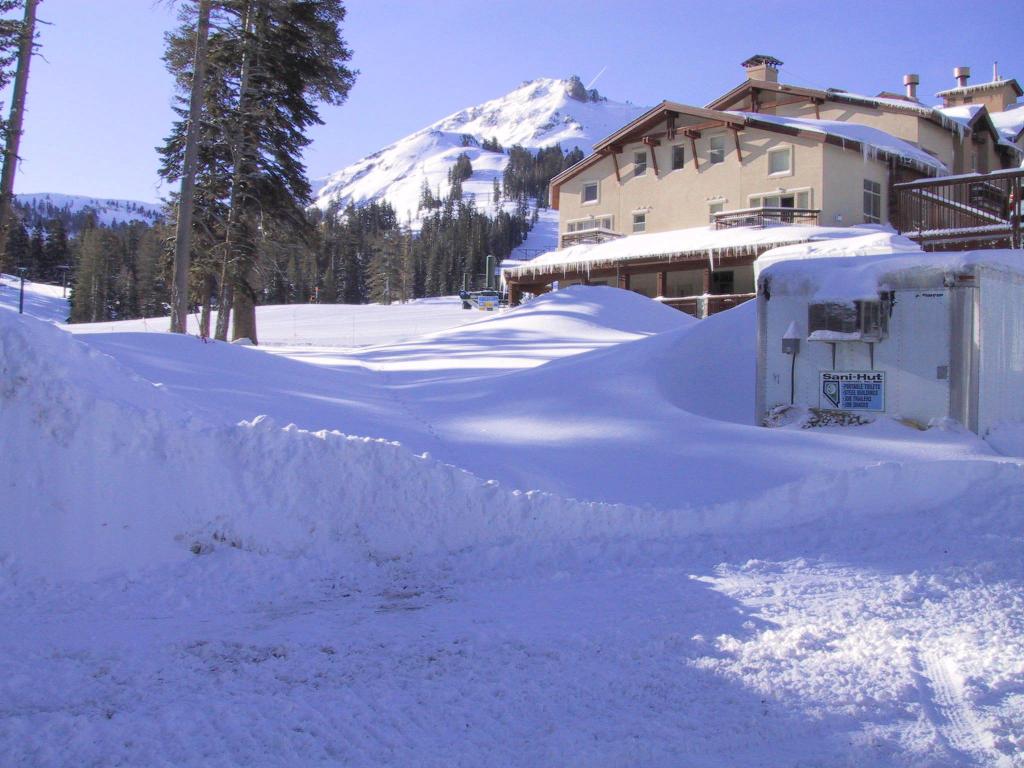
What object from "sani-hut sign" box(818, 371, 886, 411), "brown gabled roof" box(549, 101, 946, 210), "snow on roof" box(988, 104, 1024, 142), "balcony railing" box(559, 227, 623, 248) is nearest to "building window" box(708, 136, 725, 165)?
"brown gabled roof" box(549, 101, 946, 210)

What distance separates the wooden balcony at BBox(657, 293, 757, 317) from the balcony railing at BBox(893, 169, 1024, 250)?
5721 millimetres

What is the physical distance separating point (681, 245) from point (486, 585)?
27.1 meters

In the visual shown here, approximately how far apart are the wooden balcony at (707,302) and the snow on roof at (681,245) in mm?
1474

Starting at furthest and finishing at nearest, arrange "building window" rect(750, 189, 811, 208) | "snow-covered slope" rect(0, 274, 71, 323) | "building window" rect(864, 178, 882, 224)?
1. "snow-covered slope" rect(0, 274, 71, 323)
2. "building window" rect(864, 178, 882, 224)
3. "building window" rect(750, 189, 811, 208)

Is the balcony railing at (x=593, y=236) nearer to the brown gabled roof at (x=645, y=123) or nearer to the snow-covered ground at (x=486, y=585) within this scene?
the brown gabled roof at (x=645, y=123)

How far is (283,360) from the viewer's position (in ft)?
45.9

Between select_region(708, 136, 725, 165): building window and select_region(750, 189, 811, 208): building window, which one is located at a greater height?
select_region(708, 136, 725, 165): building window

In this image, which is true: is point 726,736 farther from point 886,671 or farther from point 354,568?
point 354,568

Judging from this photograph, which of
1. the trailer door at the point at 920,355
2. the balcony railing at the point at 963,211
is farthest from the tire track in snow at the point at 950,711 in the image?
the balcony railing at the point at 963,211

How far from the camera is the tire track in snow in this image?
327 centimetres

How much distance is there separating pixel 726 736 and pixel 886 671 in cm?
114

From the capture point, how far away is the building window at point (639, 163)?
36344 millimetres

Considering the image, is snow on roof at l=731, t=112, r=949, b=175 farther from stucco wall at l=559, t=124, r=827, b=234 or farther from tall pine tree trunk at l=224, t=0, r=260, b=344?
tall pine tree trunk at l=224, t=0, r=260, b=344

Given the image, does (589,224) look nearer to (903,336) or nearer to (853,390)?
(853,390)
